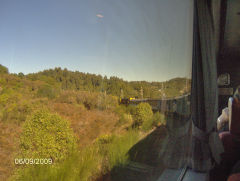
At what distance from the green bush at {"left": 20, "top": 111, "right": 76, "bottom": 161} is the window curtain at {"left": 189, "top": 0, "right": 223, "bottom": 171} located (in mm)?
1927

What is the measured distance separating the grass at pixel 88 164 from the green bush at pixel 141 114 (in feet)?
0.32

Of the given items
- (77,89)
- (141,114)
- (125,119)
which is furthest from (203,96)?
(77,89)

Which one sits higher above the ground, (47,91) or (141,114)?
(47,91)

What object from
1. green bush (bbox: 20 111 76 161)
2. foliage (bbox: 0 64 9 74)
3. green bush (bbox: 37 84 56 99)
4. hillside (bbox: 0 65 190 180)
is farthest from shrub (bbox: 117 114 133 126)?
foliage (bbox: 0 64 9 74)

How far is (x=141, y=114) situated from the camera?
1.54 metres

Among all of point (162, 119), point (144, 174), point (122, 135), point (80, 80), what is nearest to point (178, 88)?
point (162, 119)

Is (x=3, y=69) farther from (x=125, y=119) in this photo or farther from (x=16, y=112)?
(x=125, y=119)

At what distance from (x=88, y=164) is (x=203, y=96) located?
1864mm

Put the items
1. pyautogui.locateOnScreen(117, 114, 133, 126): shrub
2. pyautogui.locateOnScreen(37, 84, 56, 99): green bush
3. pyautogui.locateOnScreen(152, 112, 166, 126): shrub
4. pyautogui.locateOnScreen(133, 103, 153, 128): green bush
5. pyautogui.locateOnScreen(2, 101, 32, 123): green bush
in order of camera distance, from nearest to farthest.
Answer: pyautogui.locateOnScreen(2, 101, 32, 123): green bush
pyautogui.locateOnScreen(37, 84, 56, 99): green bush
pyautogui.locateOnScreen(117, 114, 133, 126): shrub
pyautogui.locateOnScreen(133, 103, 153, 128): green bush
pyautogui.locateOnScreen(152, 112, 166, 126): shrub

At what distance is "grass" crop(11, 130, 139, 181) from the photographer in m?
0.70

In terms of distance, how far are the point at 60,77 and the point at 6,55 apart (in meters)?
0.21

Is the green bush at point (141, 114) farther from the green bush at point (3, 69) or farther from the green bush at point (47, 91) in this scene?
the green bush at point (3, 69)

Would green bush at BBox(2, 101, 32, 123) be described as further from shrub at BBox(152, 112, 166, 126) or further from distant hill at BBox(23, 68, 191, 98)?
shrub at BBox(152, 112, 166, 126)

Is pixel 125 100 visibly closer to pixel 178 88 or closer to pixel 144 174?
pixel 144 174
